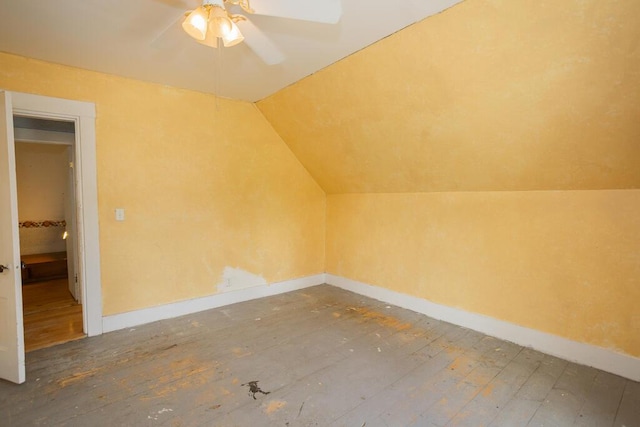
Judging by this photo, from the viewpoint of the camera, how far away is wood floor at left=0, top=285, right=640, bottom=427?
183 cm

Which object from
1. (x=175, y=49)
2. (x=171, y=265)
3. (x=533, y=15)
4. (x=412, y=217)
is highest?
(x=175, y=49)

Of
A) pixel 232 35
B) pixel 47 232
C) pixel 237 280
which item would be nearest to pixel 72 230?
pixel 237 280

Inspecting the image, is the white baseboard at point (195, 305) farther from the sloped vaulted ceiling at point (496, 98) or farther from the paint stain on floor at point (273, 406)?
the sloped vaulted ceiling at point (496, 98)

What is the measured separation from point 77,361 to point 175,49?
2568 mm

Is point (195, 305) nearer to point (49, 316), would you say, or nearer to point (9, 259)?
point (49, 316)

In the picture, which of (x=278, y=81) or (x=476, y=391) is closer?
(x=476, y=391)

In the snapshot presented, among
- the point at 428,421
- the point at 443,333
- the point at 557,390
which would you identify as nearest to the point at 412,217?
the point at 443,333

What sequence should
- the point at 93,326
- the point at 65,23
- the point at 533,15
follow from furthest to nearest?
the point at 93,326
the point at 65,23
the point at 533,15

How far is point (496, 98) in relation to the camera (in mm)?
2166

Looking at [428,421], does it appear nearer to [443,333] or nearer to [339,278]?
[443,333]

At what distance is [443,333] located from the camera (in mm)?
2957

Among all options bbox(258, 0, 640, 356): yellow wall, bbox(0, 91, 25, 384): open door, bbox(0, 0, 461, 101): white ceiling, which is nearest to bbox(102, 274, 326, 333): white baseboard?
bbox(0, 91, 25, 384): open door

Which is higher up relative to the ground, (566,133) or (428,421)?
(566,133)

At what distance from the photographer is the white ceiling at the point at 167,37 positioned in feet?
5.97
